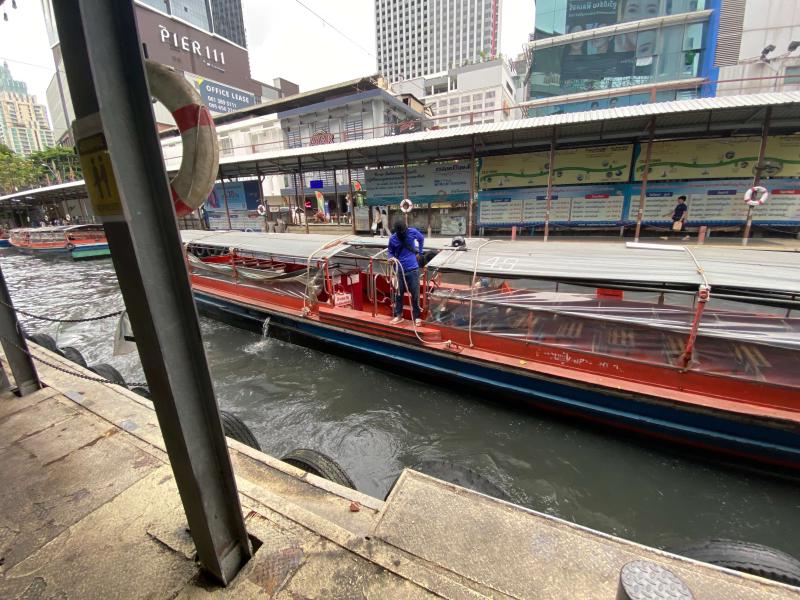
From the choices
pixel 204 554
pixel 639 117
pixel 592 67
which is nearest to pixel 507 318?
pixel 204 554

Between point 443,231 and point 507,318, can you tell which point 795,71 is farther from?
point 507,318

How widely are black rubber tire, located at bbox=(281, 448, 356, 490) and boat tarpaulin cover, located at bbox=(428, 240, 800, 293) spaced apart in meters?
3.04

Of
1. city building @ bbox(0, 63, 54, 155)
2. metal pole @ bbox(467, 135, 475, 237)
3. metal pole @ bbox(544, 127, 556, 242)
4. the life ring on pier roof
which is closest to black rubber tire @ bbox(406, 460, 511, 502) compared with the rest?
the life ring on pier roof

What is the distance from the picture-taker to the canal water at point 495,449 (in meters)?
3.72

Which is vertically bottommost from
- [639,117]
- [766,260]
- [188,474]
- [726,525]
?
[726,525]

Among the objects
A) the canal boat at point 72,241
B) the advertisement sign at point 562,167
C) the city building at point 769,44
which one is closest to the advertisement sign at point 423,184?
the advertisement sign at point 562,167

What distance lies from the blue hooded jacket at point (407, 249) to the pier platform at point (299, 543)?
367cm

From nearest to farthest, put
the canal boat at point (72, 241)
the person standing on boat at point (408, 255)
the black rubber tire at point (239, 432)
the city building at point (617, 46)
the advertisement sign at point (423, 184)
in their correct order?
the black rubber tire at point (239, 432) < the person standing on boat at point (408, 255) < the advertisement sign at point (423, 184) < the canal boat at point (72, 241) < the city building at point (617, 46)

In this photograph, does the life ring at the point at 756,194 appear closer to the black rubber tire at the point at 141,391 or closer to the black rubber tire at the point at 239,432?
the black rubber tire at the point at 239,432

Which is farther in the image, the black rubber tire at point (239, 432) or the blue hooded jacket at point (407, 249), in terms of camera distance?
the blue hooded jacket at point (407, 249)

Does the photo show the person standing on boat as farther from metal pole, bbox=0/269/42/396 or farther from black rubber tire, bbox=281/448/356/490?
metal pole, bbox=0/269/42/396

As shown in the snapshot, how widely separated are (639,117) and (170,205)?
1217 cm

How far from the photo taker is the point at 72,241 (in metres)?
20.8

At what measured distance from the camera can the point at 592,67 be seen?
28297mm
